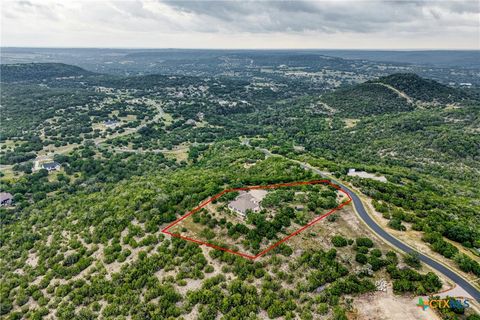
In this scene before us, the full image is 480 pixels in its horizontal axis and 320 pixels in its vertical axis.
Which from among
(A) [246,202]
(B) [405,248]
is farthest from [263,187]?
→ (B) [405,248]

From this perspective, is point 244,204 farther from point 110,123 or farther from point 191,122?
point 110,123

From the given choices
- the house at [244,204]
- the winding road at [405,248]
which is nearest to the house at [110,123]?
the house at [244,204]

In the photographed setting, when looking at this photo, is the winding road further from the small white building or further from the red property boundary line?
the small white building

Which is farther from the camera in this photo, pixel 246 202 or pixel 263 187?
pixel 263 187

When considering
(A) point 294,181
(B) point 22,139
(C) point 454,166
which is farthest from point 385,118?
(B) point 22,139

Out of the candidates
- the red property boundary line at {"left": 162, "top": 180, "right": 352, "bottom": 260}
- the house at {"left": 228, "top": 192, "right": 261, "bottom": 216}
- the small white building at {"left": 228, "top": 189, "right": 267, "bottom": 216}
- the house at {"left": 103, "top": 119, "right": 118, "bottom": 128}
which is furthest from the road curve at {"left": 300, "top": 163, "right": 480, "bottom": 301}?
the house at {"left": 103, "top": 119, "right": 118, "bottom": 128}

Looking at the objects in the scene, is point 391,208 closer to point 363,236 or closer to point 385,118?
point 363,236
